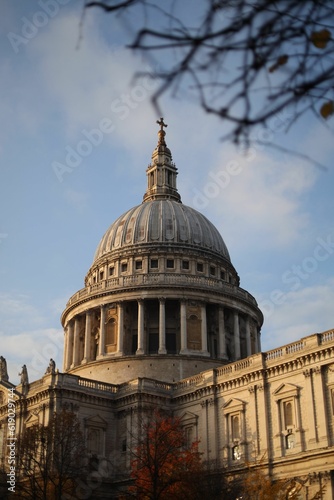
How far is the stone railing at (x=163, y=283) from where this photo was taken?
250 ft

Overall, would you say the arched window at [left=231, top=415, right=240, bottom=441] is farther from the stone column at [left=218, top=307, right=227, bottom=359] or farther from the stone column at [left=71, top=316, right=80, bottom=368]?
the stone column at [left=71, top=316, right=80, bottom=368]

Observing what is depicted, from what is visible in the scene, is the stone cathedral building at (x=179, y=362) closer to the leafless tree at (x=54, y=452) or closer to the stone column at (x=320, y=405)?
the stone column at (x=320, y=405)

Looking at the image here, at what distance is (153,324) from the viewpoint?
76.8m

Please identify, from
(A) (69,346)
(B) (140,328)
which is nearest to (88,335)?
(A) (69,346)

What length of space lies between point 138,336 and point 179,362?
5.63m

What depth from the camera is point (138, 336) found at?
74.8 meters

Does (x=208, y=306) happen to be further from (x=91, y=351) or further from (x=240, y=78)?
(x=240, y=78)

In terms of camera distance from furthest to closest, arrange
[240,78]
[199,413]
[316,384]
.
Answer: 1. [199,413]
2. [316,384]
3. [240,78]

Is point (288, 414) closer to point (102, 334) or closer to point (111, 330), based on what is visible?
point (102, 334)

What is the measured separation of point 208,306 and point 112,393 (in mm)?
18026

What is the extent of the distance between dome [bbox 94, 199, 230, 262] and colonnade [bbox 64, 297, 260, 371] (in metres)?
9.97

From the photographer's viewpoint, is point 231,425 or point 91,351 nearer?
point 231,425

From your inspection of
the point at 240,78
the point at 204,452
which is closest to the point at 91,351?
the point at 204,452

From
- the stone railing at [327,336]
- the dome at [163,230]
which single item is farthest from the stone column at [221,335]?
the stone railing at [327,336]
